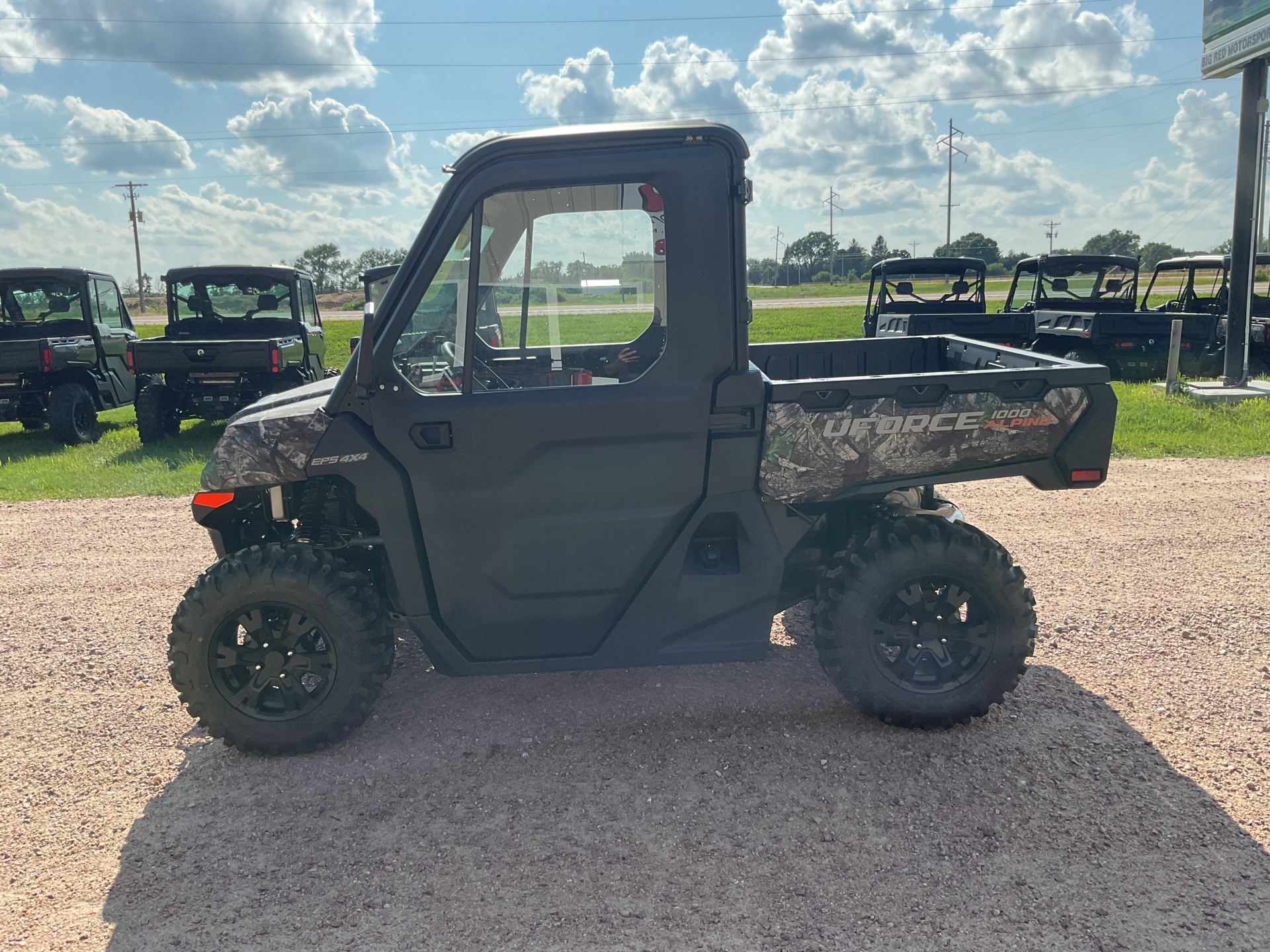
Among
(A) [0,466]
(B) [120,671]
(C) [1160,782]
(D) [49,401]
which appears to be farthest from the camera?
(D) [49,401]

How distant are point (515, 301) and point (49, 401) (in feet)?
36.0

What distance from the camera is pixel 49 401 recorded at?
463 inches

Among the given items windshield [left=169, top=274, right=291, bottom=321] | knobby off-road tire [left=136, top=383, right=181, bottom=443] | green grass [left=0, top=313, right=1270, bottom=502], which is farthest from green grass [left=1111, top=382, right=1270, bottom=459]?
knobby off-road tire [left=136, top=383, right=181, bottom=443]

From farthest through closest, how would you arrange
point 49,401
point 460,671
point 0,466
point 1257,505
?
point 49,401, point 0,466, point 1257,505, point 460,671

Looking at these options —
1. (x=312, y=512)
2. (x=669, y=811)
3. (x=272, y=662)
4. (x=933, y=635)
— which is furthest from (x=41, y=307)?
(x=933, y=635)

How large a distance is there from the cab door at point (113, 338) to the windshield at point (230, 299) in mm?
999

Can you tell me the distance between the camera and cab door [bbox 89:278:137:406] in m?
12.8

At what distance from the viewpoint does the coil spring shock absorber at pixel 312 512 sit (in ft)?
12.1

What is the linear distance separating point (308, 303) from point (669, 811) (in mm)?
11835

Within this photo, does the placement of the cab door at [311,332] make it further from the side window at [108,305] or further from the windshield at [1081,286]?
the windshield at [1081,286]

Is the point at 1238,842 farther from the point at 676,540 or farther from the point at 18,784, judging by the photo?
the point at 18,784

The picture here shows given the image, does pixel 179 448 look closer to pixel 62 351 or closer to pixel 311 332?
pixel 62 351

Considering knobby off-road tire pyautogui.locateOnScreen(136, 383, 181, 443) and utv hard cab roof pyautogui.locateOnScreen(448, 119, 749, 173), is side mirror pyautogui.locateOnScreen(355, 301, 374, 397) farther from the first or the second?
knobby off-road tire pyautogui.locateOnScreen(136, 383, 181, 443)

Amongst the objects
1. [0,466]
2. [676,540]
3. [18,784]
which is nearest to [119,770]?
[18,784]
